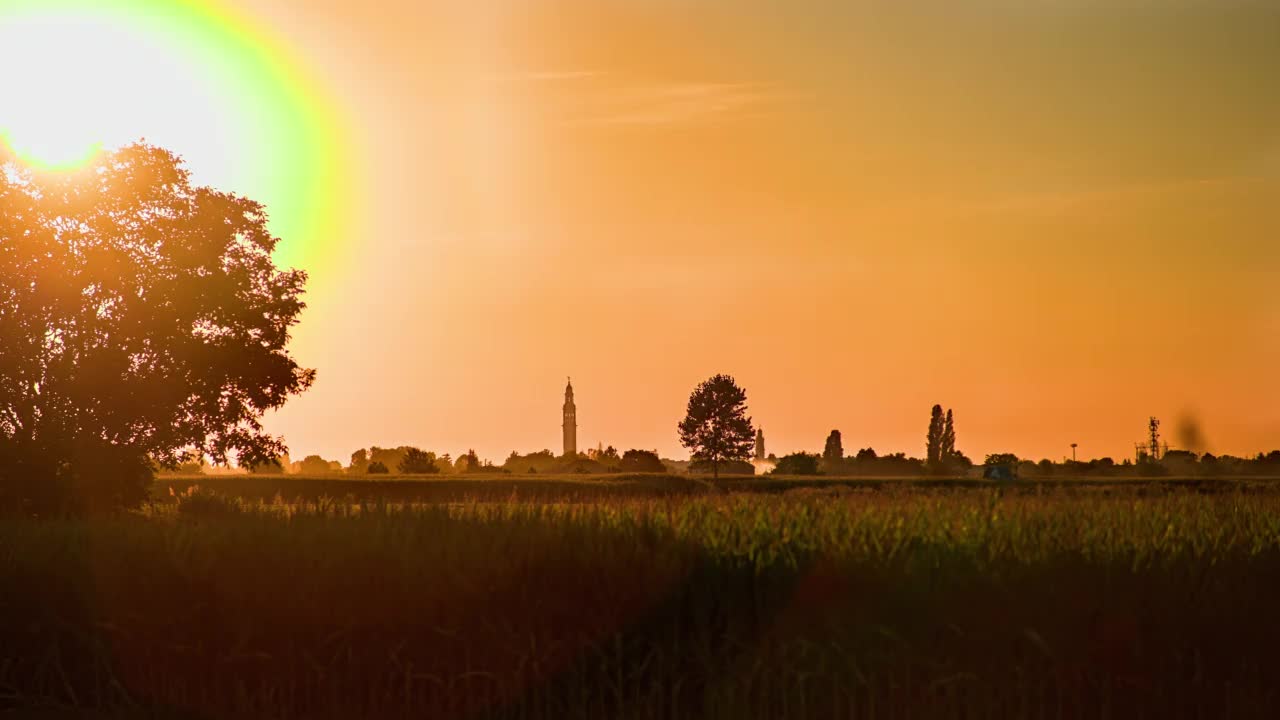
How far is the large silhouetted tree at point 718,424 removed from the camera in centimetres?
11306

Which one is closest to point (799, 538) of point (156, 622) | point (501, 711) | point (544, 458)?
point (501, 711)

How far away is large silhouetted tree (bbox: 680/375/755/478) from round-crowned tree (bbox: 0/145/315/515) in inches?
2961

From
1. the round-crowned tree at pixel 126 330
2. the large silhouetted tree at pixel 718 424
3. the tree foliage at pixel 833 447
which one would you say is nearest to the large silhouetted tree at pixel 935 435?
the tree foliage at pixel 833 447

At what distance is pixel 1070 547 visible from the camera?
13359 mm

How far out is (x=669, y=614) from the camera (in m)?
13.3

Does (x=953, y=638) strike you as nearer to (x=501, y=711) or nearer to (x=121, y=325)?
(x=501, y=711)

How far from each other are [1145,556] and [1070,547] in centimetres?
79

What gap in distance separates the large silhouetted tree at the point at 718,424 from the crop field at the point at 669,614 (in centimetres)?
9673

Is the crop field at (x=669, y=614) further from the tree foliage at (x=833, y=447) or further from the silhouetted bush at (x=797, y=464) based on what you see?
the tree foliage at (x=833, y=447)

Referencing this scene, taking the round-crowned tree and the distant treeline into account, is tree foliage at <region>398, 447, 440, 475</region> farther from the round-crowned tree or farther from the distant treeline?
the round-crowned tree

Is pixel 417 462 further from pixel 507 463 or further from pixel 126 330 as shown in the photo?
pixel 126 330

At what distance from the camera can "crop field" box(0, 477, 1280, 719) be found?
12398 mm

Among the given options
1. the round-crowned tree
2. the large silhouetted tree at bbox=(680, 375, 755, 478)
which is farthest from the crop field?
the large silhouetted tree at bbox=(680, 375, 755, 478)

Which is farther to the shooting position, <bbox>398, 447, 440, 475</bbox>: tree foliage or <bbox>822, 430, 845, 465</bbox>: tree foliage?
<bbox>822, 430, 845, 465</bbox>: tree foliage
